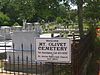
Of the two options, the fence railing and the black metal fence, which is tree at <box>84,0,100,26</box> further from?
the black metal fence

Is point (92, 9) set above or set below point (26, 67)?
above

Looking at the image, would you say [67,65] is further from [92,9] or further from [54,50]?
[92,9]

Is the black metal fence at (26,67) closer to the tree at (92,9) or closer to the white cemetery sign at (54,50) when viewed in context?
the white cemetery sign at (54,50)

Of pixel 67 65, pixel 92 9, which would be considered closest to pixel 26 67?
pixel 67 65

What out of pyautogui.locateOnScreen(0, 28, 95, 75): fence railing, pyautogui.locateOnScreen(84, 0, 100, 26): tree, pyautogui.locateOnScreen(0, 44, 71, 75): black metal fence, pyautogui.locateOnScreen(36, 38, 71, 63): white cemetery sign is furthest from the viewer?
pyautogui.locateOnScreen(84, 0, 100, 26): tree

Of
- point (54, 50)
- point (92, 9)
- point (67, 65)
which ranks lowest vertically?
point (67, 65)

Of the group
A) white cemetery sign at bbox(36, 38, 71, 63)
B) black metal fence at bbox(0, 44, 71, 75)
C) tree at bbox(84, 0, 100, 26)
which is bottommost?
black metal fence at bbox(0, 44, 71, 75)

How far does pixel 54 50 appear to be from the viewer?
623cm

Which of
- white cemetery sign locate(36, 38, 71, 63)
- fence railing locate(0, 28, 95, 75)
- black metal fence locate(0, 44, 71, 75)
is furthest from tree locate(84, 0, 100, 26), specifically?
white cemetery sign locate(36, 38, 71, 63)

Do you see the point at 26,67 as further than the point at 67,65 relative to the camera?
Yes

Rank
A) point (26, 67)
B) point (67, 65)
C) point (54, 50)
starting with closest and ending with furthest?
point (54, 50), point (67, 65), point (26, 67)

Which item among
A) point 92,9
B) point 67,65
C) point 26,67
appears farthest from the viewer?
point 92,9

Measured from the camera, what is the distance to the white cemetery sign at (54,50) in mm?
6180

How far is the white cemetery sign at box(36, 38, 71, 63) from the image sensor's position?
6180mm
